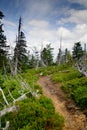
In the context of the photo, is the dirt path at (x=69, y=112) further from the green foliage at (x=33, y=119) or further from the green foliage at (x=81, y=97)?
the green foliage at (x=33, y=119)

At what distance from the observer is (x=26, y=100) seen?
15.0 metres

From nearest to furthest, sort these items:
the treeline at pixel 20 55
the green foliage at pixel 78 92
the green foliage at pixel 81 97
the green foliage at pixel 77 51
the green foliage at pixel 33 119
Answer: the green foliage at pixel 33 119, the green foliage at pixel 81 97, the green foliage at pixel 78 92, the treeline at pixel 20 55, the green foliage at pixel 77 51

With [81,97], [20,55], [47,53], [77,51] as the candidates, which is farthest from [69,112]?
[47,53]

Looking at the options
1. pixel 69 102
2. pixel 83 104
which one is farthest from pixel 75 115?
pixel 69 102

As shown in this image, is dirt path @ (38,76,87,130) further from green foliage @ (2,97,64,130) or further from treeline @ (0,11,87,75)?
treeline @ (0,11,87,75)

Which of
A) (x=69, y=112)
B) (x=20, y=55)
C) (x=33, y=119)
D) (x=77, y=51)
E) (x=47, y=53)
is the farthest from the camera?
(x=47, y=53)

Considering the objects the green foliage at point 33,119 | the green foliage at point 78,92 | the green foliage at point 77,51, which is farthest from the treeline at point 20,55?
the green foliage at point 33,119

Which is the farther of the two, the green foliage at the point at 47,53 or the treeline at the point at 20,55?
the green foliage at the point at 47,53

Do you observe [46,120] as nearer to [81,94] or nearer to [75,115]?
[75,115]

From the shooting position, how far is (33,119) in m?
11.6

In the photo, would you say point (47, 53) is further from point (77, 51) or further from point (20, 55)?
point (20, 55)

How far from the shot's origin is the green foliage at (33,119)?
10970mm

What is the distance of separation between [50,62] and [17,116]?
56171mm

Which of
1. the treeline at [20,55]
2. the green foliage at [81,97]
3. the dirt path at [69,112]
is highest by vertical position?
the treeline at [20,55]
